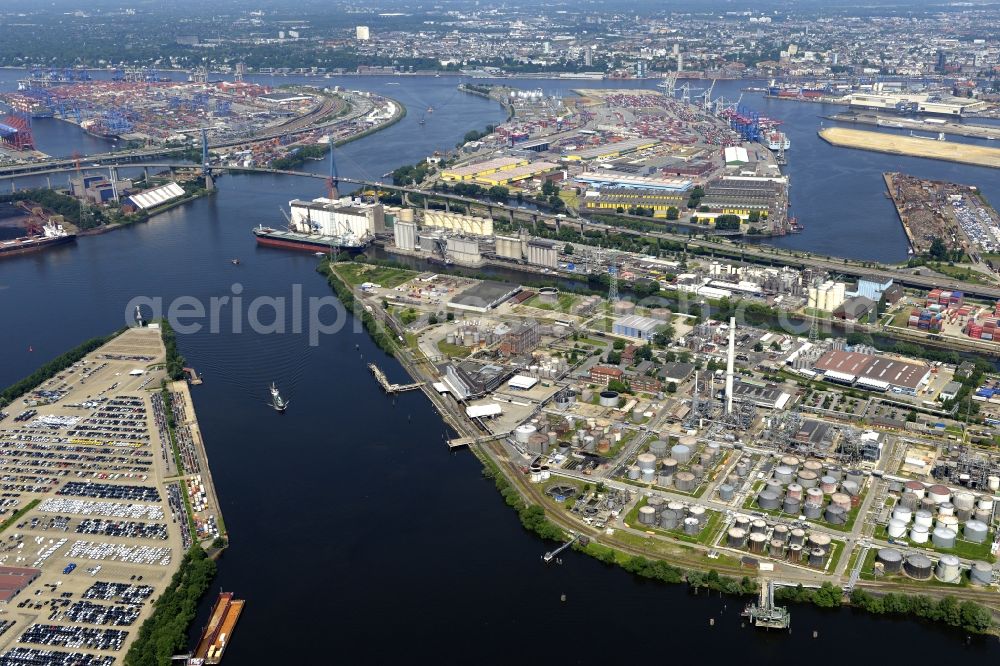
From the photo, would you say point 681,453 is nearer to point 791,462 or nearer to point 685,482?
point 685,482

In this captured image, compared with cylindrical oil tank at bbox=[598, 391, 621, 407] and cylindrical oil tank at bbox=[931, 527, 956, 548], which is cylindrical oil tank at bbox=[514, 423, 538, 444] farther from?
cylindrical oil tank at bbox=[931, 527, 956, 548]

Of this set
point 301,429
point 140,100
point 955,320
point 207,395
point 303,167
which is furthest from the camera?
point 140,100

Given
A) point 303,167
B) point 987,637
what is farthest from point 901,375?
point 303,167

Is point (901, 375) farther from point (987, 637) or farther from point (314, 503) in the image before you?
point (314, 503)

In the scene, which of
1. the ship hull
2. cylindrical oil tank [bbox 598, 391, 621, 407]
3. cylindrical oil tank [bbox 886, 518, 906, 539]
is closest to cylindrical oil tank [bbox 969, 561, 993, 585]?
cylindrical oil tank [bbox 886, 518, 906, 539]

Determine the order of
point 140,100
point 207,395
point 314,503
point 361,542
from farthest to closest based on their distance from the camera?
point 140,100 < point 207,395 < point 314,503 < point 361,542

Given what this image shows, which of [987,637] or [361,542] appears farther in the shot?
[361,542]

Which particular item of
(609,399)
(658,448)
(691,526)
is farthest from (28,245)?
(691,526)
